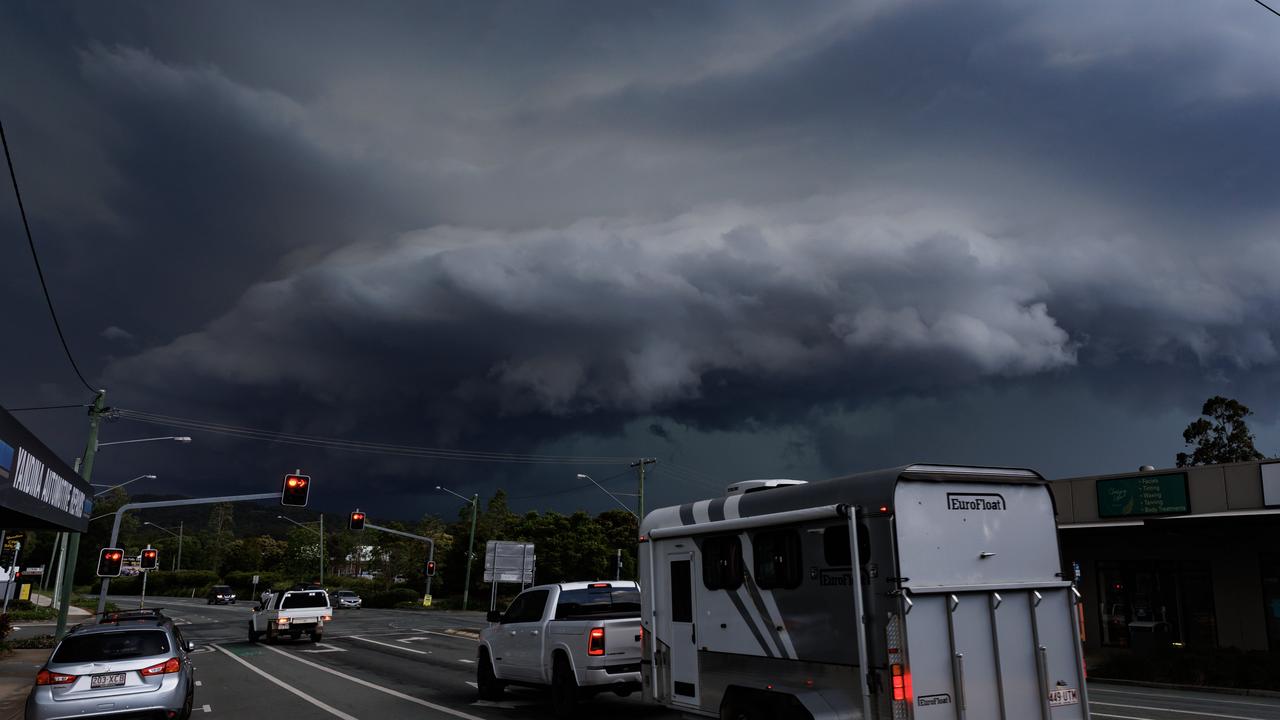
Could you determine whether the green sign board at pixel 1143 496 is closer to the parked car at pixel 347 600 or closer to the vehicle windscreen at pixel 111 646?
the vehicle windscreen at pixel 111 646

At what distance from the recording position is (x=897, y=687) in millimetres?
7617

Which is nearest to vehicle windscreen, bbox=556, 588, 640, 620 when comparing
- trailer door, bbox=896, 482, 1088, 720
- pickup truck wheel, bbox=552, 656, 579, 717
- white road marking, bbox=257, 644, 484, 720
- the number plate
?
pickup truck wheel, bbox=552, 656, 579, 717

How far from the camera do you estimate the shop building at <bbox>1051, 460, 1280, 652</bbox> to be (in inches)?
905

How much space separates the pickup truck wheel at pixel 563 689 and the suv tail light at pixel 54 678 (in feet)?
21.6

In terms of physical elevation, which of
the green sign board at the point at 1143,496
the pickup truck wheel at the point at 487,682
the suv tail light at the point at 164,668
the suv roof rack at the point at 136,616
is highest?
the green sign board at the point at 1143,496

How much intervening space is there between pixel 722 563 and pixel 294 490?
1017 inches

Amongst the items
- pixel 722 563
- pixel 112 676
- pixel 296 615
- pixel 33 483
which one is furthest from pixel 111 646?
pixel 296 615

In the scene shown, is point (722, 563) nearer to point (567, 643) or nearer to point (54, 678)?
point (567, 643)

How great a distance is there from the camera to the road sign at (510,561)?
43.8 m

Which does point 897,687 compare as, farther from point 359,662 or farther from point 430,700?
A: point 359,662

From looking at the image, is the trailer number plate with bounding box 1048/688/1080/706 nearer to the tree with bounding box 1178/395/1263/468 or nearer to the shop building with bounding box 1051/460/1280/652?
the shop building with bounding box 1051/460/1280/652

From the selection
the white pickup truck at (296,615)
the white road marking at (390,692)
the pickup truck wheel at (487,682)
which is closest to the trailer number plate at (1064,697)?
the white road marking at (390,692)

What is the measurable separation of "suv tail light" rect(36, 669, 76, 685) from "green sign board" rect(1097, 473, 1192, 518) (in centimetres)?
2521

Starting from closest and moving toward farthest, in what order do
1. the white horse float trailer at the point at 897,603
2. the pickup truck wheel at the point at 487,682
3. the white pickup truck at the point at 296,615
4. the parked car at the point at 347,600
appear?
the white horse float trailer at the point at 897,603 < the pickup truck wheel at the point at 487,682 < the white pickup truck at the point at 296,615 < the parked car at the point at 347,600
